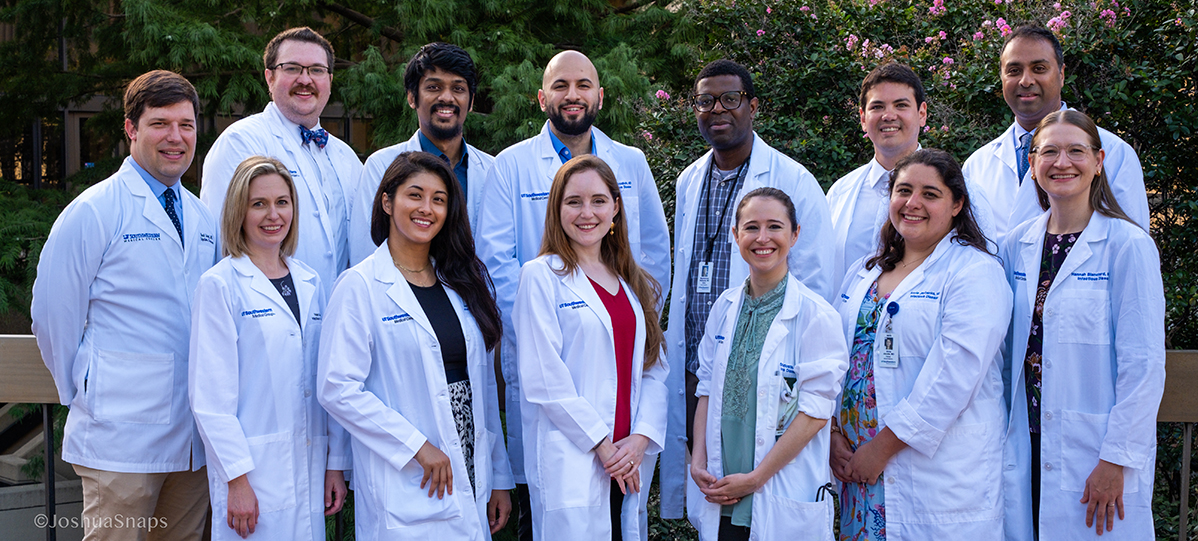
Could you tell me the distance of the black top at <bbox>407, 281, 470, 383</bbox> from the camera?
3.07m

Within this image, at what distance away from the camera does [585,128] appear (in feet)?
13.6

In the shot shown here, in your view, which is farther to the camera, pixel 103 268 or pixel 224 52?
pixel 224 52

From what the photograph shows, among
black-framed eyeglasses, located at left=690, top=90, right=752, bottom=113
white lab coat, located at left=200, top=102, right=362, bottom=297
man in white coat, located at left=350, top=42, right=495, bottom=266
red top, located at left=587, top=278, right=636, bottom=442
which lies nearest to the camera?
red top, located at left=587, top=278, right=636, bottom=442

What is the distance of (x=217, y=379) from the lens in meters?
2.88

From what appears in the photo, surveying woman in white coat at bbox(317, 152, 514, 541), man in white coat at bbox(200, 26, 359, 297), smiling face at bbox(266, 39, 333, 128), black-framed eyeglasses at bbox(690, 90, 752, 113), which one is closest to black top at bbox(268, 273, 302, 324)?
woman in white coat at bbox(317, 152, 514, 541)

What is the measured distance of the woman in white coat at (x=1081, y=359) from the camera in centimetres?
290

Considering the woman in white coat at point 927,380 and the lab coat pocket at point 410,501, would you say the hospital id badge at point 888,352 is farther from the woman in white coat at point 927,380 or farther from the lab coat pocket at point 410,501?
the lab coat pocket at point 410,501

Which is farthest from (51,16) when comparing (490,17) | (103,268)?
(103,268)

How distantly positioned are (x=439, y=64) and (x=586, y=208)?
1.34m

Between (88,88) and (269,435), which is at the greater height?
(88,88)

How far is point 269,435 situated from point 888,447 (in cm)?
215

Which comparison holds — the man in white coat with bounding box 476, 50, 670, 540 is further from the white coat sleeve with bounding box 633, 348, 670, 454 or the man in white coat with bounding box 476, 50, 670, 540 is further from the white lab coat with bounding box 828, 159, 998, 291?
the white lab coat with bounding box 828, 159, 998, 291

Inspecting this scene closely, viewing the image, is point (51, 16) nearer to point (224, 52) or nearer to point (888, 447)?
point (224, 52)

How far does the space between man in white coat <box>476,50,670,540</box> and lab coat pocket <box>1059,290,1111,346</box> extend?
1599mm
